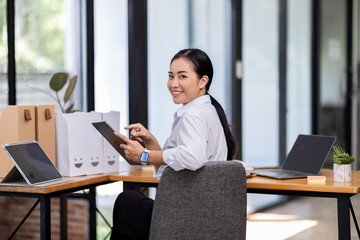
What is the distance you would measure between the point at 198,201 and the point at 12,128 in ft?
3.34

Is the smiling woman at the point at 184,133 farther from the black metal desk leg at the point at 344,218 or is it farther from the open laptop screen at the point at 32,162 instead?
the black metal desk leg at the point at 344,218

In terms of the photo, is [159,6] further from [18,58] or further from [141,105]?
[18,58]

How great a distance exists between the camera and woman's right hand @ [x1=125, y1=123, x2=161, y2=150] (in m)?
2.67

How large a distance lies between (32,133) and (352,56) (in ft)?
17.9

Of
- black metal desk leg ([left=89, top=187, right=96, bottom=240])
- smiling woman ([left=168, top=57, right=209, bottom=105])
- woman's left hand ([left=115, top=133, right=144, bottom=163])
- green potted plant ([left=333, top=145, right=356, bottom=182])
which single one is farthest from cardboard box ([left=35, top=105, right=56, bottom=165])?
green potted plant ([left=333, top=145, right=356, bottom=182])

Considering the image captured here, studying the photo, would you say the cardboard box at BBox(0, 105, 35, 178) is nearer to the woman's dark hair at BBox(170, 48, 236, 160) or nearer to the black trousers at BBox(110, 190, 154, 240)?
the black trousers at BBox(110, 190, 154, 240)

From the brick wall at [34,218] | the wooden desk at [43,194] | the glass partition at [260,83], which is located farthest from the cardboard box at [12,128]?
the glass partition at [260,83]

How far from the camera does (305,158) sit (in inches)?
112

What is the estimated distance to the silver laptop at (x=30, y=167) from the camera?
2541mm

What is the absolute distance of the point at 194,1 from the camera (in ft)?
15.6

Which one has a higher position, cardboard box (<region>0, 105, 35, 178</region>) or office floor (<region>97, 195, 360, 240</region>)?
cardboard box (<region>0, 105, 35, 178</region>)

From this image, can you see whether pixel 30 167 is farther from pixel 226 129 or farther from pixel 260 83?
pixel 260 83

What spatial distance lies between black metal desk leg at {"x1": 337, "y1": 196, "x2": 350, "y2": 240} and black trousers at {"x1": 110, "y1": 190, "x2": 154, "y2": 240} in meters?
0.76

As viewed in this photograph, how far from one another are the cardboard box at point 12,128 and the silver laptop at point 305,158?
109 centimetres
